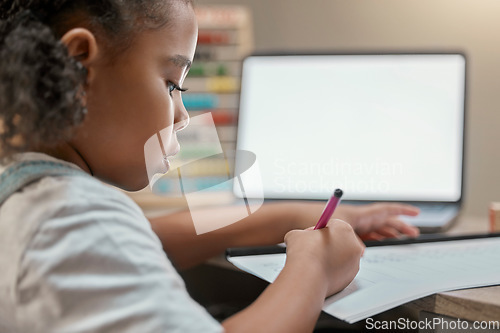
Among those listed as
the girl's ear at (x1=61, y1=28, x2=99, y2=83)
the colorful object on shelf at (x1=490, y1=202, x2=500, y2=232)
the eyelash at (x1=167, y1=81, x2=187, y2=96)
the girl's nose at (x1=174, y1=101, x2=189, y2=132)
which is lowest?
the colorful object on shelf at (x1=490, y1=202, x2=500, y2=232)

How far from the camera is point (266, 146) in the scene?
0.68 meters

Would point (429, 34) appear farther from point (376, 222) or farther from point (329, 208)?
point (329, 208)

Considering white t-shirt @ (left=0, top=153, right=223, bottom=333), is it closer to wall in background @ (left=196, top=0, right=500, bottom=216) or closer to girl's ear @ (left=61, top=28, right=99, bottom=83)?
girl's ear @ (left=61, top=28, right=99, bottom=83)

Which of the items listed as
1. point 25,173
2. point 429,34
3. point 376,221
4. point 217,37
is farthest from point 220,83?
point 25,173

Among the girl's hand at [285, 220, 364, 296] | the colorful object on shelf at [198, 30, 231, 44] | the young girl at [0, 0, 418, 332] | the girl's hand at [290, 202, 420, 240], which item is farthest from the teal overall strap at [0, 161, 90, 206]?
the colorful object on shelf at [198, 30, 231, 44]

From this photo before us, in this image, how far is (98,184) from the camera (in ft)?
0.88

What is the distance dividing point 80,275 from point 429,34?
0.92 meters

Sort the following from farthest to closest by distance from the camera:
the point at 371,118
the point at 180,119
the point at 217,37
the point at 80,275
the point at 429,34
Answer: the point at 217,37, the point at 429,34, the point at 371,118, the point at 180,119, the point at 80,275

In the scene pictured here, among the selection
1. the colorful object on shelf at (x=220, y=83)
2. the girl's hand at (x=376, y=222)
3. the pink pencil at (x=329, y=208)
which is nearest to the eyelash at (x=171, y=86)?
the pink pencil at (x=329, y=208)

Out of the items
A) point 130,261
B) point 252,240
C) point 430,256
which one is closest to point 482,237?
point 430,256

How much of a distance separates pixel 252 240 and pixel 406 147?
34cm

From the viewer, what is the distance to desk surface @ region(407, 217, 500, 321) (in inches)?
11.7

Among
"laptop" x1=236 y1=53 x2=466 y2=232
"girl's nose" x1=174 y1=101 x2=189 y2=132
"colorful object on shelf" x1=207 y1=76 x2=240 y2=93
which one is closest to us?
"girl's nose" x1=174 y1=101 x2=189 y2=132

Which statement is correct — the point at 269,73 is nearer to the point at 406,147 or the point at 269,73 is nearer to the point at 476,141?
the point at 406,147
